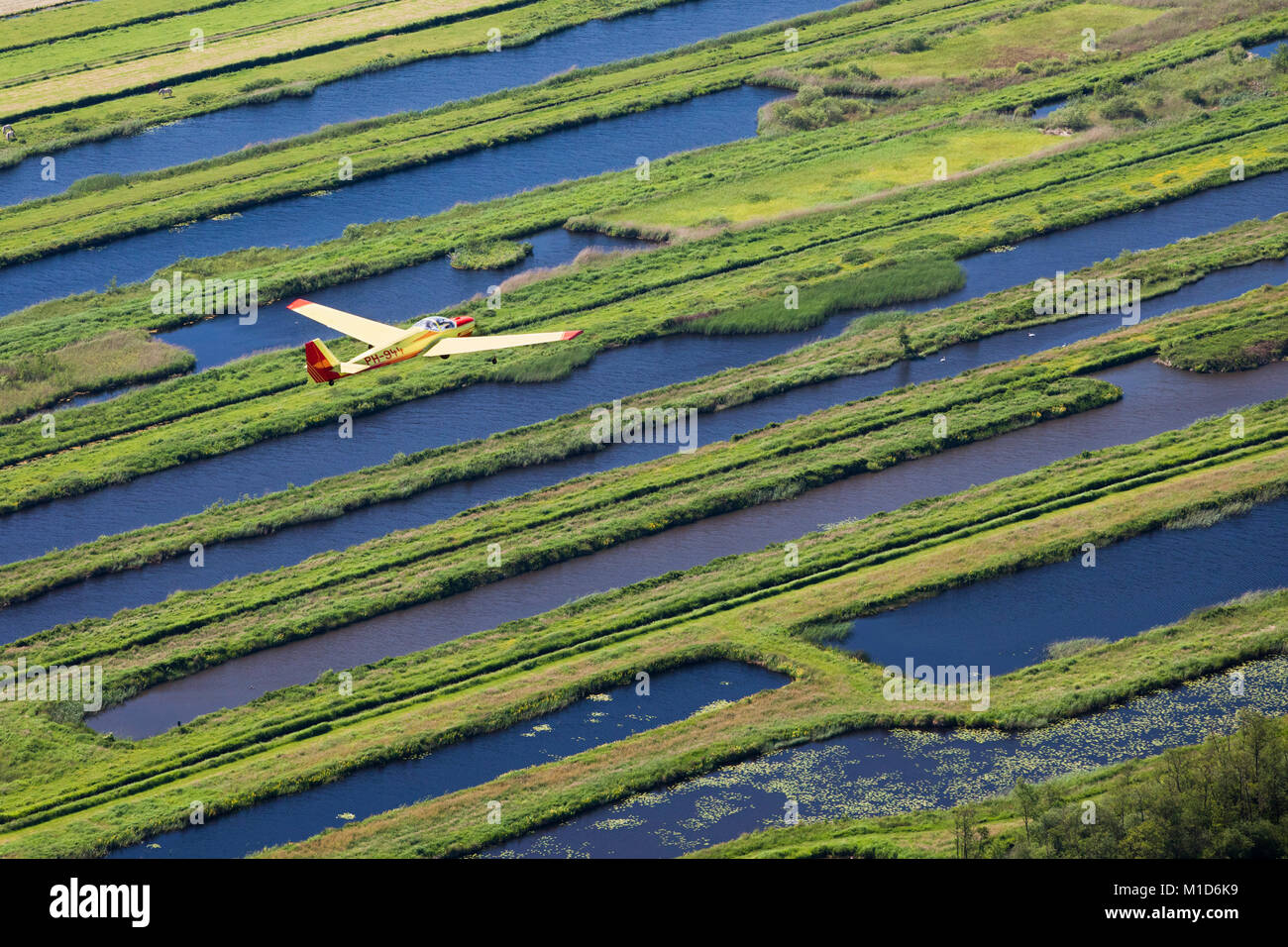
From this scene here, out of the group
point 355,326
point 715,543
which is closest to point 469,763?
point 715,543

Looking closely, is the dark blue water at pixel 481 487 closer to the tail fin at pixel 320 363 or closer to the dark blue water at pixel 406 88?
the tail fin at pixel 320 363

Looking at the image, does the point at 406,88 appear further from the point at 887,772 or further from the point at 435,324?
the point at 887,772

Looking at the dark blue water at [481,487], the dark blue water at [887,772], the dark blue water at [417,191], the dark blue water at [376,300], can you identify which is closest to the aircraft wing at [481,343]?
the dark blue water at [481,487]

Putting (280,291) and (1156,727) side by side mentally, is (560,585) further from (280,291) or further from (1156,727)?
(280,291)

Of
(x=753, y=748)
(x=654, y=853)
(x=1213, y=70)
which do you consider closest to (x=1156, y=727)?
(x=753, y=748)

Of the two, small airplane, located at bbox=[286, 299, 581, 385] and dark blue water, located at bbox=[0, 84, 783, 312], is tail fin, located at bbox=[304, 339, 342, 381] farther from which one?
dark blue water, located at bbox=[0, 84, 783, 312]

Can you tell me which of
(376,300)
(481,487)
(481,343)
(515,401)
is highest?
(376,300)

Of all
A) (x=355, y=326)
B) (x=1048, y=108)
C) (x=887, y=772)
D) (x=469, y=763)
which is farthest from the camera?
(x=1048, y=108)
